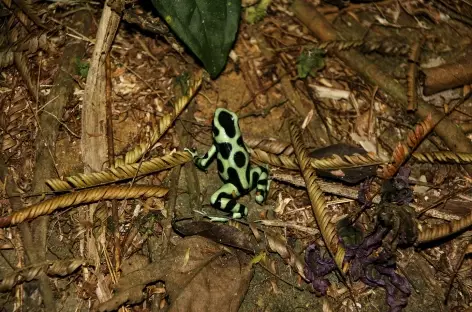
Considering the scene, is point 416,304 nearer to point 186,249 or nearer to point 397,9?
point 186,249

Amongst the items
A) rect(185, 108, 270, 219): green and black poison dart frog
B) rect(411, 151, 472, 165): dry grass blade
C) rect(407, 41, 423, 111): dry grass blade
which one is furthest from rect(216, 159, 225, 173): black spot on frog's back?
rect(407, 41, 423, 111): dry grass blade

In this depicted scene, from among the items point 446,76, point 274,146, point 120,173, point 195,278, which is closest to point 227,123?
point 274,146

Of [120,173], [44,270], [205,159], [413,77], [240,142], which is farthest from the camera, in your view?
[413,77]

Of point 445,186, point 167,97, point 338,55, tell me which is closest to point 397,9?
point 338,55

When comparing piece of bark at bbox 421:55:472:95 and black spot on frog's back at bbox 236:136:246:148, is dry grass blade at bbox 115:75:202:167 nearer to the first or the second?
black spot on frog's back at bbox 236:136:246:148

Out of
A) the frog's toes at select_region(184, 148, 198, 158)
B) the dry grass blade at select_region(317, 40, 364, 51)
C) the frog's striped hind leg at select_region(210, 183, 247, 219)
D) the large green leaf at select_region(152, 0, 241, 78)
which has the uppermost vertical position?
the large green leaf at select_region(152, 0, 241, 78)

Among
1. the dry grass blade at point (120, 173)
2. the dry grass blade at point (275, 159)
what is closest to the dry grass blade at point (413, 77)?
the dry grass blade at point (275, 159)

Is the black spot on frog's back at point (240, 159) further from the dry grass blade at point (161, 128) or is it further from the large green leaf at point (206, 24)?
the large green leaf at point (206, 24)

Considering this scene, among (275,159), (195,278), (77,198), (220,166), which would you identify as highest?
(77,198)

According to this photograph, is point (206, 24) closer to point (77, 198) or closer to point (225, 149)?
point (225, 149)
